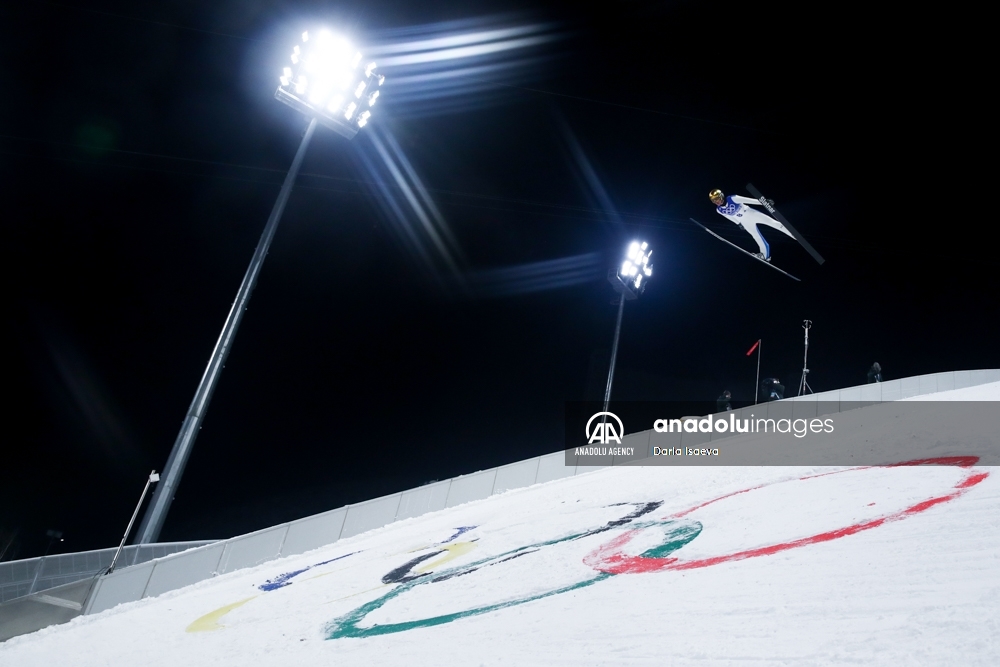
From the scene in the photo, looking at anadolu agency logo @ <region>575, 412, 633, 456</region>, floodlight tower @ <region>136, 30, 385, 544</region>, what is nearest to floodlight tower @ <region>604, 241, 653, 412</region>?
anadolu agency logo @ <region>575, 412, 633, 456</region>

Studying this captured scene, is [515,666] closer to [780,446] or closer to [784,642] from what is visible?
[784,642]

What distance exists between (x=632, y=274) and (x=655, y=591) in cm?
1451

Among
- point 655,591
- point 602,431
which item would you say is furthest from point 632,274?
point 655,591

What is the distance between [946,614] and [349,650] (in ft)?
9.57

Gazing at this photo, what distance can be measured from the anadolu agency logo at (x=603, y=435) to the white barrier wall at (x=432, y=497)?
292 millimetres

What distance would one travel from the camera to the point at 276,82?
12.3 metres

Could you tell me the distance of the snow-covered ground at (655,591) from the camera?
8.20ft

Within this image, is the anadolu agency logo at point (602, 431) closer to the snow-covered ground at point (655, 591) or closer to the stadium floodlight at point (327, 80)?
the snow-covered ground at point (655, 591)

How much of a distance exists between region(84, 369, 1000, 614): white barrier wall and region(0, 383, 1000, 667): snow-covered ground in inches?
57.5

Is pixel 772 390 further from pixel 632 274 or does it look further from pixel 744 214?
pixel 632 274

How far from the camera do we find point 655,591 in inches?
136

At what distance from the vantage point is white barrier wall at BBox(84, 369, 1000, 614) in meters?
9.27

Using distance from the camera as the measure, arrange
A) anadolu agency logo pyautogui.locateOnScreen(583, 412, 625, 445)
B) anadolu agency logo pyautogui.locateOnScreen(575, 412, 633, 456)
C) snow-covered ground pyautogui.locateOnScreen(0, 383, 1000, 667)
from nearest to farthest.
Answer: snow-covered ground pyautogui.locateOnScreen(0, 383, 1000, 667) → anadolu agency logo pyautogui.locateOnScreen(575, 412, 633, 456) → anadolu agency logo pyautogui.locateOnScreen(583, 412, 625, 445)

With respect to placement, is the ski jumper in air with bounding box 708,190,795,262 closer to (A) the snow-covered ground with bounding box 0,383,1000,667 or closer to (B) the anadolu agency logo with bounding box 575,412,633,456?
(B) the anadolu agency logo with bounding box 575,412,633,456
